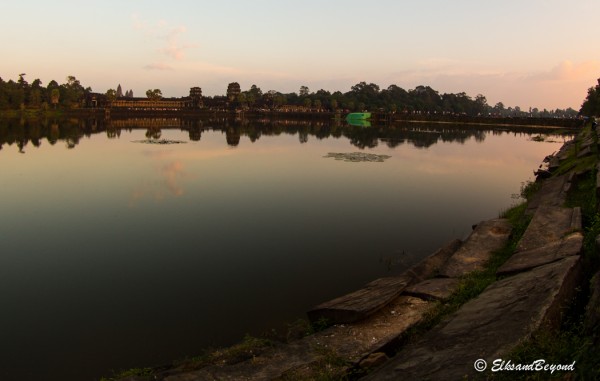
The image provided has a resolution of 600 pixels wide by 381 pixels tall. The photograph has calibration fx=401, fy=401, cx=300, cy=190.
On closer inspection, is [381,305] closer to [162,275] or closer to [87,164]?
[162,275]

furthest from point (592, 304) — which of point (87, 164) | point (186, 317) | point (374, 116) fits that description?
point (374, 116)

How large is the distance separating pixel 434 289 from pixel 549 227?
14.2ft

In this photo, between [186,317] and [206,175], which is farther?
[206,175]

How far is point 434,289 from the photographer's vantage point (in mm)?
9523

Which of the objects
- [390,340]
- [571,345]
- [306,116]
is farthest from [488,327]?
[306,116]

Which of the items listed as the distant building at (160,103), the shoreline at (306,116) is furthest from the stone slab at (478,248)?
the distant building at (160,103)

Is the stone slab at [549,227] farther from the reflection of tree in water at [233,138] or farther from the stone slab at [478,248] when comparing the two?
the reflection of tree in water at [233,138]

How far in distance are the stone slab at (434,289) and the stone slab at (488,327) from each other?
1484 millimetres

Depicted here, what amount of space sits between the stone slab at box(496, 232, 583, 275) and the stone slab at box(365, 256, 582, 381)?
0.69m

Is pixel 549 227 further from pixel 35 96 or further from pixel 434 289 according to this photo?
pixel 35 96

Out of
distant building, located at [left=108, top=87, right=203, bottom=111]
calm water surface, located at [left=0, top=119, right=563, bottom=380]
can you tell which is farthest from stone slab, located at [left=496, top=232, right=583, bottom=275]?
distant building, located at [left=108, top=87, right=203, bottom=111]

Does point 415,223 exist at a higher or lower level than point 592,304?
lower

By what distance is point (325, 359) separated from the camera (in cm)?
685

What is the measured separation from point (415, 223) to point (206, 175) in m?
16.2
